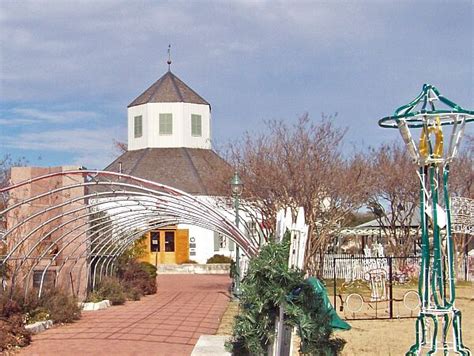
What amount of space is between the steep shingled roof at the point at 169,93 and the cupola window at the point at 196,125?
1.01 meters

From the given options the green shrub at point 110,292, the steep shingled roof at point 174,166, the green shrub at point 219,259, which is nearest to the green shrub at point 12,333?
the green shrub at point 110,292

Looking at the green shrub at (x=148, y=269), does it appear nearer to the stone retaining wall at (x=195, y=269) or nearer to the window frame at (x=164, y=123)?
the stone retaining wall at (x=195, y=269)

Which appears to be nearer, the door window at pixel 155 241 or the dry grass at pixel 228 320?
the dry grass at pixel 228 320

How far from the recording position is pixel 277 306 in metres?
9.01

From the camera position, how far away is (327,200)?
1067 inches

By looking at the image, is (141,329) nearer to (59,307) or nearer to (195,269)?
(59,307)

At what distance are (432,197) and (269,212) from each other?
16792mm

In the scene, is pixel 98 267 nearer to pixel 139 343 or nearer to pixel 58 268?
pixel 58 268

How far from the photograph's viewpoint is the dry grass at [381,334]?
1313 cm

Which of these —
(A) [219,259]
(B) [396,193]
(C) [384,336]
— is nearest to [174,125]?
(A) [219,259]

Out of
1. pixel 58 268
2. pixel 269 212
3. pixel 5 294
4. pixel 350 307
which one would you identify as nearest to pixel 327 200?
pixel 269 212

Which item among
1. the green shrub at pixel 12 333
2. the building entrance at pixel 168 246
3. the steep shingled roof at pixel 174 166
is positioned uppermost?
the steep shingled roof at pixel 174 166

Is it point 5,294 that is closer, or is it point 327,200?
point 5,294

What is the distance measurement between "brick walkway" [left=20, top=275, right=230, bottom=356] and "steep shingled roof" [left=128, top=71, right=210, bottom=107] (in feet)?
76.4
